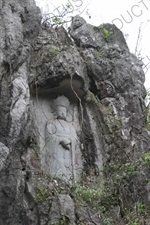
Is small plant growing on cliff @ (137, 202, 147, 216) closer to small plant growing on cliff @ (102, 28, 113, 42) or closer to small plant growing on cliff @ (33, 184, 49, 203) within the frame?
small plant growing on cliff @ (33, 184, 49, 203)

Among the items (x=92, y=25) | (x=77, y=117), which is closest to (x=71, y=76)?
(x=77, y=117)

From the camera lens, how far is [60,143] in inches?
372

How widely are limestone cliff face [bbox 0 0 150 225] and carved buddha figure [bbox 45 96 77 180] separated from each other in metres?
0.02

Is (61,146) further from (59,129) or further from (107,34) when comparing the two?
(107,34)

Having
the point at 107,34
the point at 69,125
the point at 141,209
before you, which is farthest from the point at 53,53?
the point at 141,209

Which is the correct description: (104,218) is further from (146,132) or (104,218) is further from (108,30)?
(108,30)

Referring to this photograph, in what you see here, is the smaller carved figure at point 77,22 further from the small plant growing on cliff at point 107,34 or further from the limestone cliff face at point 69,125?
the small plant growing on cliff at point 107,34

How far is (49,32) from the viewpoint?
1094 centimetres

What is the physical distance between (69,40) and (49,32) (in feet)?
1.83

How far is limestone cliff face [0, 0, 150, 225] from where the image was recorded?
7.50 metres

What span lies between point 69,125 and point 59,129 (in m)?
0.32

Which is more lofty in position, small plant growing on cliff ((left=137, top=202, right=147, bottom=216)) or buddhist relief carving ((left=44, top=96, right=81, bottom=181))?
buddhist relief carving ((left=44, top=96, right=81, bottom=181))

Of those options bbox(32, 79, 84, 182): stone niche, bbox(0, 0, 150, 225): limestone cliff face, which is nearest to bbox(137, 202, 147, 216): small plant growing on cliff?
bbox(0, 0, 150, 225): limestone cliff face

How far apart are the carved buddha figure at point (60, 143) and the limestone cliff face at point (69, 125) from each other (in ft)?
0.07
